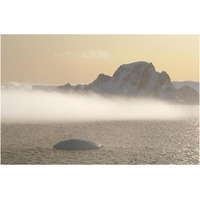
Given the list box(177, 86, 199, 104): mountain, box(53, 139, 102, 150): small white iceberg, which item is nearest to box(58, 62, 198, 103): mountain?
box(177, 86, 199, 104): mountain

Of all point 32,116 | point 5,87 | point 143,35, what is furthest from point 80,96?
→ point 143,35

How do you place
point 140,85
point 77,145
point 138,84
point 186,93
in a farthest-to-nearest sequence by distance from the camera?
point 186,93
point 138,84
point 140,85
point 77,145

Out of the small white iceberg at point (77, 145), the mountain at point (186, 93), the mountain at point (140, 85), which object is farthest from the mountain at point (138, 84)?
the small white iceberg at point (77, 145)

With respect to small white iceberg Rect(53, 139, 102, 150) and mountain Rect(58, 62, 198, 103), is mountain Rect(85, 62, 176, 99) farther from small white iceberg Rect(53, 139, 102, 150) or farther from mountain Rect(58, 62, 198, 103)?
small white iceberg Rect(53, 139, 102, 150)

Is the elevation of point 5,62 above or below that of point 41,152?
above

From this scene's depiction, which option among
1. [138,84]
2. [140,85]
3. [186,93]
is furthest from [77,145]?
[186,93]

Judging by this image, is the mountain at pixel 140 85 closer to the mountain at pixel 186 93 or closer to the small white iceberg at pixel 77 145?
the mountain at pixel 186 93

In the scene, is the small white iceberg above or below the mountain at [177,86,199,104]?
below

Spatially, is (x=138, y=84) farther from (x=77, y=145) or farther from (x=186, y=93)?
(x=77, y=145)

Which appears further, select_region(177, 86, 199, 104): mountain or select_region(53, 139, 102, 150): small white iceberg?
select_region(177, 86, 199, 104): mountain

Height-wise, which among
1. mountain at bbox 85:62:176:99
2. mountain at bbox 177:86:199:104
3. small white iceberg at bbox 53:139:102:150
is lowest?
small white iceberg at bbox 53:139:102:150

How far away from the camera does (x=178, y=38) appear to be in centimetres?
3672
